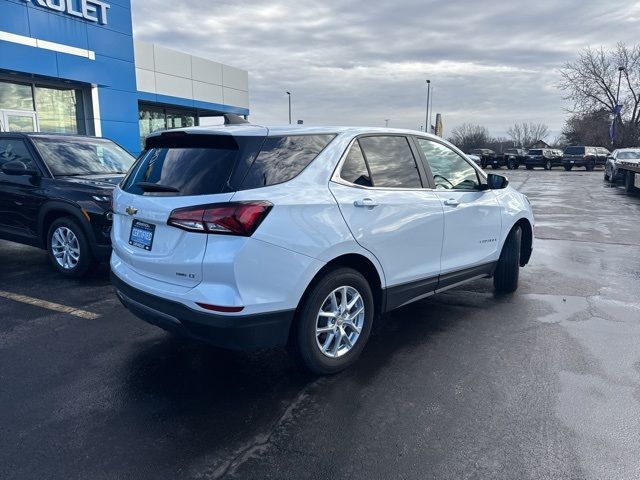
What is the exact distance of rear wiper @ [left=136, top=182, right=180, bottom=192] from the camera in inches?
129

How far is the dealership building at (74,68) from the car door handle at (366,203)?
15.2 metres

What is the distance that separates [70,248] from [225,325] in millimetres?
4056

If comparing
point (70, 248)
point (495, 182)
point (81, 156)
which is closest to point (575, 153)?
point (495, 182)

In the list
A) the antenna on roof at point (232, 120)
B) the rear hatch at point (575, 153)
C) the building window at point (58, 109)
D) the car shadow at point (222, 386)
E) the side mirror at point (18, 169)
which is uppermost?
the building window at point (58, 109)

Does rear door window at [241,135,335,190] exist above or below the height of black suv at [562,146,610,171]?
above

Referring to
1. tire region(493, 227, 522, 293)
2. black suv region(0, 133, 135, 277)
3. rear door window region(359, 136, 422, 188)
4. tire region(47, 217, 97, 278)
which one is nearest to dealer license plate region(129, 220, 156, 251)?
rear door window region(359, 136, 422, 188)

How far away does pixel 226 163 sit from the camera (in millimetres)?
3156

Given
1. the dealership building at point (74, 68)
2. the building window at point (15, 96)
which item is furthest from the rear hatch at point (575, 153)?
the building window at point (15, 96)

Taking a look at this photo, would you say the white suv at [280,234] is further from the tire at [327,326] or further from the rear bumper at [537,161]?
the rear bumper at [537,161]

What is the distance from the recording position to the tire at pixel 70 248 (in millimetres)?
5941

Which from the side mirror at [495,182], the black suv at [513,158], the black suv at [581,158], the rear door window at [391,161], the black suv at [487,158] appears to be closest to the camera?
the rear door window at [391,161]

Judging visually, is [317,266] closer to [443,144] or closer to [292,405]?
[292,405]

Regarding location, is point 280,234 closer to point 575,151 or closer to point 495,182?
→ point 495,182

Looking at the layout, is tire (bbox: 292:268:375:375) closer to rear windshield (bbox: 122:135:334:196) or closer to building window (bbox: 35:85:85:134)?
rear windshield (bbox: 122:135:334:196)
